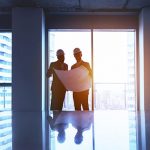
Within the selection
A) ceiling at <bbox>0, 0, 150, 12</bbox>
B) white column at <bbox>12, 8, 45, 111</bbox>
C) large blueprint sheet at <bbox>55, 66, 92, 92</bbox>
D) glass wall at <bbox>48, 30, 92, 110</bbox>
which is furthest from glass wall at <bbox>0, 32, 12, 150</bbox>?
large blueprint sheet at <bbox>55, 66, 92, 92</bbox>

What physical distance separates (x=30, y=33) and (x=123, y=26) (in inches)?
82.1

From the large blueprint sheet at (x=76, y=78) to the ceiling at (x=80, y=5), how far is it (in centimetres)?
235

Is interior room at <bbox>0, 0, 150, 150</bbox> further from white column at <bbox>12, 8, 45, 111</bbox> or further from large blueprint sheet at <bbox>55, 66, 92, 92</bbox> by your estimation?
large blueprint sheet at <bbox>55, 66, 92, 92</bbox>

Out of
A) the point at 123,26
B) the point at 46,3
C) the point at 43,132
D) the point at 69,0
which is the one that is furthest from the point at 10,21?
the point at 43,132

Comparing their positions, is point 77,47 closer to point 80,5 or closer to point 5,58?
point 80,5

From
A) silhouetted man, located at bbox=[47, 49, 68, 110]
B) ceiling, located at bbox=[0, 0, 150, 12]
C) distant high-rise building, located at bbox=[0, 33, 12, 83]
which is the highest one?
ceiling, located at bbox=[0, 0, 150, 12]

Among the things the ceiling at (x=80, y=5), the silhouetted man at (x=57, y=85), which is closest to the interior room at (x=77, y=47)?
the ceiling at (x=80, y=5)

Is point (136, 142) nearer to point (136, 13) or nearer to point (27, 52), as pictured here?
point (27, 52)

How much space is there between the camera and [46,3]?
231 inches

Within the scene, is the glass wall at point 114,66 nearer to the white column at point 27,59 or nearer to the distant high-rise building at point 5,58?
the white column at point 27,59

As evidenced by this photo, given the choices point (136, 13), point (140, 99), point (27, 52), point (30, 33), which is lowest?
point (140, 99)

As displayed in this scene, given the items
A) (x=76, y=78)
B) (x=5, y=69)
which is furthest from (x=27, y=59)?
(x=76, y=78)

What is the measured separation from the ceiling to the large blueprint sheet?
7.73 ft

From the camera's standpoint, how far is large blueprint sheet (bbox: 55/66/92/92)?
357 centimetres
